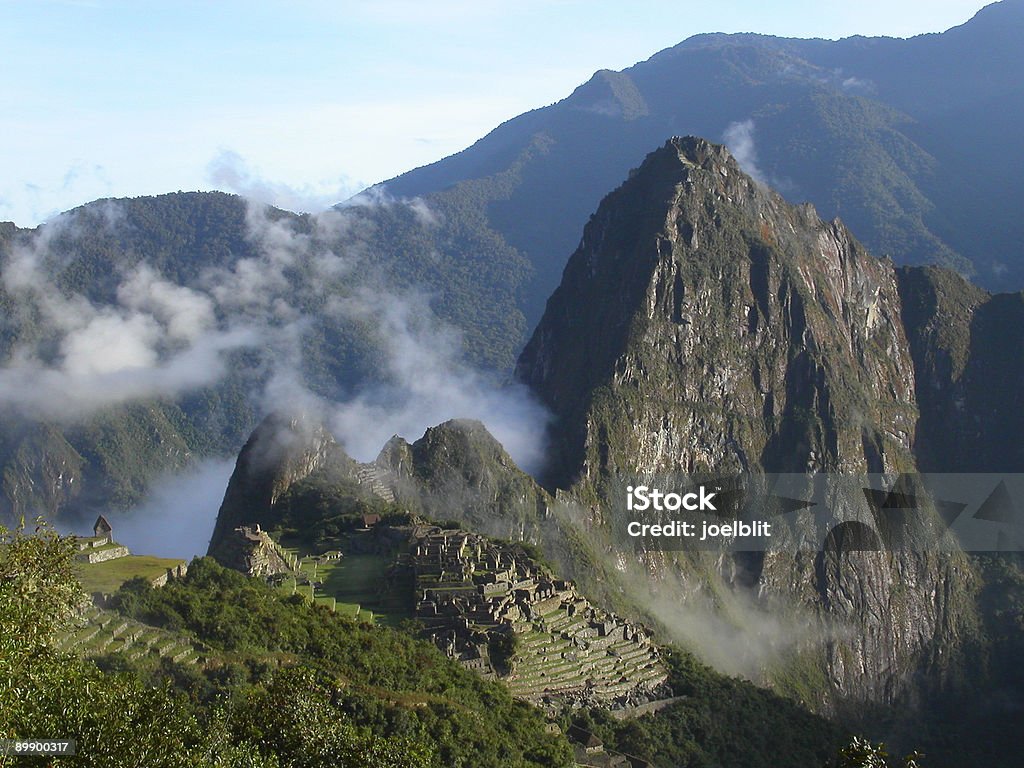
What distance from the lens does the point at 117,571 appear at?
4362 centimetres

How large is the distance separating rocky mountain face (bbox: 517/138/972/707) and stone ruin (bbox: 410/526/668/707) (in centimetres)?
4651

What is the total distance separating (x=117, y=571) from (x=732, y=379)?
8884 centimetres

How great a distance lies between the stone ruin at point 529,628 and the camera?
52781 millimetres

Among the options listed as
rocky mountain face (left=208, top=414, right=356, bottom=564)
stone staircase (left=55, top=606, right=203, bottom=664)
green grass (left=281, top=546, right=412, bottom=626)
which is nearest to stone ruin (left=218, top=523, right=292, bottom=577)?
green grass (left=281, top=546, right=412, bottom=626)

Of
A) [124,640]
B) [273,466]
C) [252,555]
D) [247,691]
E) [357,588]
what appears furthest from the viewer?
[273,466]

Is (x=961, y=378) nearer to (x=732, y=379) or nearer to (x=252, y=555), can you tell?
(x=732, y=379)

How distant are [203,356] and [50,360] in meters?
23.2

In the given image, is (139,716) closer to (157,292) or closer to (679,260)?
(679,260)

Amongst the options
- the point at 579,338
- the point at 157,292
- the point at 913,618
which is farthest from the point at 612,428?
the point at 157,292

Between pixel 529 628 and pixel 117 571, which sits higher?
pixel 117 571

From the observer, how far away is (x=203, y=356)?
182m

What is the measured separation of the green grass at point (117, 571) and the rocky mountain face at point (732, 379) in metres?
64.6

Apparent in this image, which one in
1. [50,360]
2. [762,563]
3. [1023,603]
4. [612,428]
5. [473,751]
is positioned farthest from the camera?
[50,360]

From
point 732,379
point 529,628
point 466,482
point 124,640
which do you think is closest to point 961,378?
point 732,379
